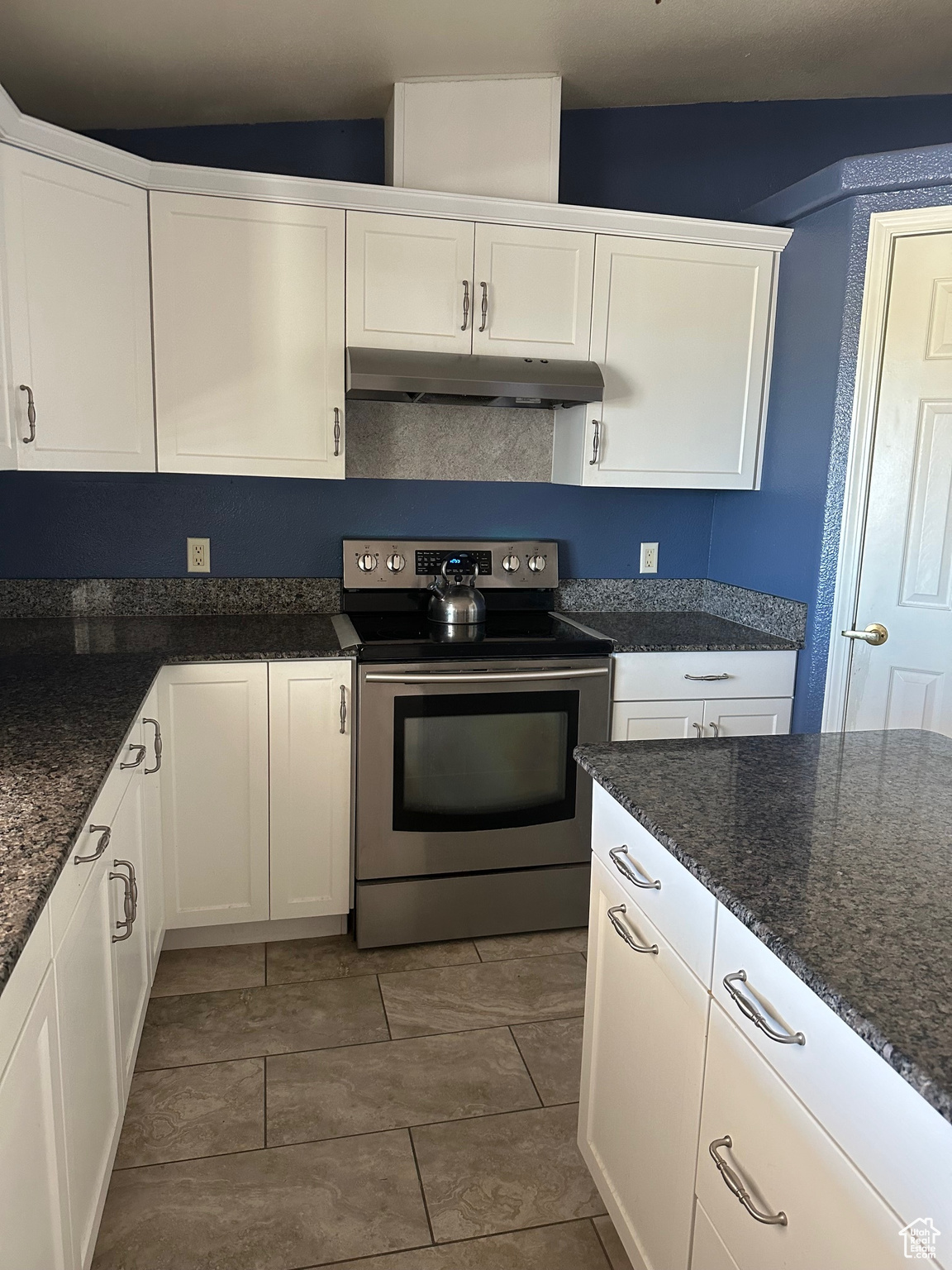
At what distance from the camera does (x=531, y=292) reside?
2803mm

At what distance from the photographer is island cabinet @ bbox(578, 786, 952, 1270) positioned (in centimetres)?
88

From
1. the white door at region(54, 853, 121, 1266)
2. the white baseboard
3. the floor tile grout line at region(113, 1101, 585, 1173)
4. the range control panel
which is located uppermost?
the range control panel

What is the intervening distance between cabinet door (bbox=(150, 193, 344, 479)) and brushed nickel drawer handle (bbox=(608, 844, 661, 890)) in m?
1.65

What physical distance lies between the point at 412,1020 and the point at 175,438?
171 cm

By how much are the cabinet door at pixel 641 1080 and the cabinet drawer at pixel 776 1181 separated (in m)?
0.05

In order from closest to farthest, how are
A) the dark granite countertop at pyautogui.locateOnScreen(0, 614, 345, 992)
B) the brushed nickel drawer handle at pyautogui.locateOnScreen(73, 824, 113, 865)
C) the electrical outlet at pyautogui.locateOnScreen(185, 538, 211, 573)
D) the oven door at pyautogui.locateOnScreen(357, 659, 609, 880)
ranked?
the dark granite countertop at pyautogui.locateOnScreen(0, 614, 345, 992) → the brushed nickel drawer handle at pyautogui.locateOnScreen(73, 824, 113, 865) → the oven door at pyautogui.locateOnScreen(357, 659, 609, 880) → the electrical outlet at pyautogui.locateOnScreen(185, 538, 211, 573)

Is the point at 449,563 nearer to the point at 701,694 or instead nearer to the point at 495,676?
the point at 495,676

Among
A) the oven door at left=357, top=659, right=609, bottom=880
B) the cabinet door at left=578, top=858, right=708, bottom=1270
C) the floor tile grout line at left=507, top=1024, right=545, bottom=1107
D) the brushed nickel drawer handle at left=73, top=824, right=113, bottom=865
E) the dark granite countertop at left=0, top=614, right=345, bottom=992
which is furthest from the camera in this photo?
the oven door at left=357, top=659, right=609, bottom=880

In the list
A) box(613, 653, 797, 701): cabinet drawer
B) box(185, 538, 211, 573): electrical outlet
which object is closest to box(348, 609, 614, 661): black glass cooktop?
box(613, 653, 797, 701): cabinet drawer

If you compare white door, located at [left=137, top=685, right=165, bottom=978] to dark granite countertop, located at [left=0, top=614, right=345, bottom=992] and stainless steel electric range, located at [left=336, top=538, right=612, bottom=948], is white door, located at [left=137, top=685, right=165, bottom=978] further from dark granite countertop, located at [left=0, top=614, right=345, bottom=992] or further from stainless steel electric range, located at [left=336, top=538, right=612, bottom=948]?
stainless steel electric range, located at [left=336, top=538, right=612, bottom=948]

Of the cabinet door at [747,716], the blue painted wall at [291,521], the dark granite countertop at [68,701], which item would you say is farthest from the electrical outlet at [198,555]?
the cabinet door at [747,716]

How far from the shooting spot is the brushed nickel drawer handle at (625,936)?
141 centimetres

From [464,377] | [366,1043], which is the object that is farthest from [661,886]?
[464,377]

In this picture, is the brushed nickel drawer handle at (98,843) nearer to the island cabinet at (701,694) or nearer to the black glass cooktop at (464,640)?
the black glass cooktop at (464,640)
